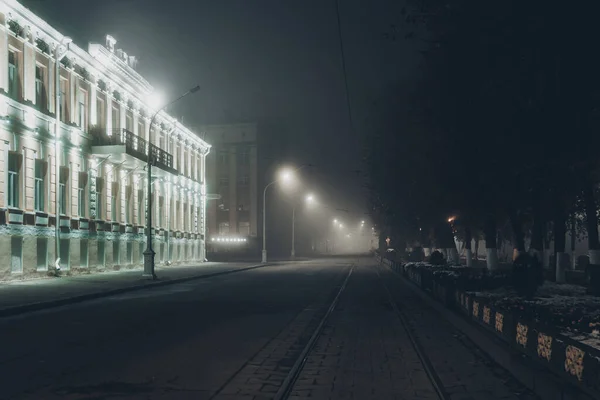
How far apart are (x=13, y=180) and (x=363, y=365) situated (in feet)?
75.4

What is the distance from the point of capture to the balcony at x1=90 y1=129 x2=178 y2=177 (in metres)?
36.2

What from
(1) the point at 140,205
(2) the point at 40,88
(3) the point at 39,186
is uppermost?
(2) the point at 40,88

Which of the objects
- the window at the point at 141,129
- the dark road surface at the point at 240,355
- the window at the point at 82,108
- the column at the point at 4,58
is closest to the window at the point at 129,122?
the window at the point at 141,129

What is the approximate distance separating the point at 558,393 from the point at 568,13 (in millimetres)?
7755

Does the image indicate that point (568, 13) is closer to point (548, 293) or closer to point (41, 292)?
point (548, 293)

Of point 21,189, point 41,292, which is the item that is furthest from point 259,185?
point 41,292

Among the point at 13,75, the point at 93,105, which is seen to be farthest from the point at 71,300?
the point at 93,105

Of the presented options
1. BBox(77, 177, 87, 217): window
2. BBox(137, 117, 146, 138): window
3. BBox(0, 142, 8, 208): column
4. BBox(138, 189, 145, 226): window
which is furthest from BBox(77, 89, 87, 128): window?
BBox(138, 189, 145, 226): window

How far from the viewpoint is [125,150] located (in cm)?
3656

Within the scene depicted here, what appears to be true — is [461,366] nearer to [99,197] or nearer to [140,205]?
[99,197]

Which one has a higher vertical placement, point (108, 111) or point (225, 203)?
point (108, 111)

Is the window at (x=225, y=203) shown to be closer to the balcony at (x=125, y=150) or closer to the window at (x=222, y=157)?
the window at (x=222, y=157)

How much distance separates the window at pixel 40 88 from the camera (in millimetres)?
30672

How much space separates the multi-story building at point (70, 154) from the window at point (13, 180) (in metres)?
0.04
